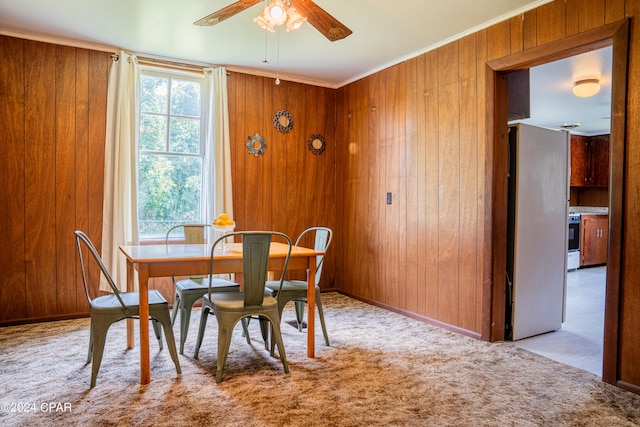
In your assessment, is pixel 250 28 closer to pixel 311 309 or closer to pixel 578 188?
pixel 311 309

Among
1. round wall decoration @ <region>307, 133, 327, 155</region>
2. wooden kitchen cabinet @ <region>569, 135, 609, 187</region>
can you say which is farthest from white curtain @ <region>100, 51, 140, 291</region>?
wooden kitchen cabinet @ <region>569, 135, 609, 187</region>

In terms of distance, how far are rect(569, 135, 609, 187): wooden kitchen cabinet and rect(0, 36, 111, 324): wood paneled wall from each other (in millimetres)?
7920

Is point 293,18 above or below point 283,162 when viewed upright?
above

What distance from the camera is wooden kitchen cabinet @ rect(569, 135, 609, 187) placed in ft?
26.0

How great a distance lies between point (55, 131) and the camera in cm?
388

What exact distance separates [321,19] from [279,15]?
0.25m

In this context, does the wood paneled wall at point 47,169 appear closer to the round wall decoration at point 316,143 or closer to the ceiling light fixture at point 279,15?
the round wall decoration at point 316,143

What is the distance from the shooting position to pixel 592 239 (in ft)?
24.3

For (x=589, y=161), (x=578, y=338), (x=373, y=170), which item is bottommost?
(x=578, y=338)

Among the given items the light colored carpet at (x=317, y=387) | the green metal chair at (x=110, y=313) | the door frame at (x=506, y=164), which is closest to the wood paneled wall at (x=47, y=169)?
Answer: the light colored carpet at (x=317, y=387)

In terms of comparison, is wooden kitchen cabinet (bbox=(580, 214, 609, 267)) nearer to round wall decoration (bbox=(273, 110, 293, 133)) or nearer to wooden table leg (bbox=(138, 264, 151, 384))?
round wall decoration (bbox=(273, 110, 293, 133))

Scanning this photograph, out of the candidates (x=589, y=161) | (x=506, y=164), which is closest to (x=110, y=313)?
(x=506, y=164)

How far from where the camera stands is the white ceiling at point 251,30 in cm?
315

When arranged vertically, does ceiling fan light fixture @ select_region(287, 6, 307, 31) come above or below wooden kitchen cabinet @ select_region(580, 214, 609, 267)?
above
